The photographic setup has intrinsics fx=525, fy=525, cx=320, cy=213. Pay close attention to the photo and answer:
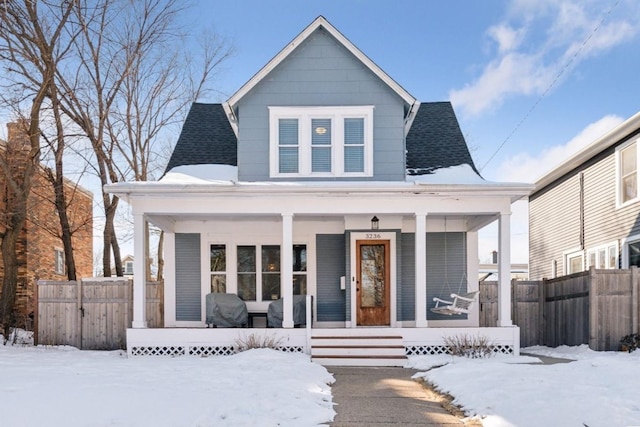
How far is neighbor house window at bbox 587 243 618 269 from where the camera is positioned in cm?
1411

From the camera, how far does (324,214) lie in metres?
10.6

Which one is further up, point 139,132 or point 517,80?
point 517,80

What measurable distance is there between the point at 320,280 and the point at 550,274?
33.8 ft

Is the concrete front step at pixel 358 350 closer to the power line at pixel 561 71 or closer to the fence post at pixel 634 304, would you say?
the fence post at pixel 634 304

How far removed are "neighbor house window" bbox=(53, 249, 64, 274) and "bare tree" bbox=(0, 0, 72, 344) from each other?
16.6ft

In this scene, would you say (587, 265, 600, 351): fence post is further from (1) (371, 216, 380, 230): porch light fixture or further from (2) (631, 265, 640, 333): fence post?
(1) (371, 216, 380, 230): porch light fixture

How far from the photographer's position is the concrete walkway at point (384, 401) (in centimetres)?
562

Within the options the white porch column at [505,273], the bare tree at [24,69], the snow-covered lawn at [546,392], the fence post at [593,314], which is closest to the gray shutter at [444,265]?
the white porch column at [505,273]

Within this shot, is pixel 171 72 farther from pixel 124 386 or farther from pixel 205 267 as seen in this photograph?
pixel 124 386

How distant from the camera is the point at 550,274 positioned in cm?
1864

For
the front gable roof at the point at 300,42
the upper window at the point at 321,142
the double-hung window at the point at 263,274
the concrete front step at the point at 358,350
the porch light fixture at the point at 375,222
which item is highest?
the front gable roof at the point at 300,42

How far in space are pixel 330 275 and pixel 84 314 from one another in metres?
5.49

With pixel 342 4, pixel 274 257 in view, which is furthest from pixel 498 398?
pixel 342 4

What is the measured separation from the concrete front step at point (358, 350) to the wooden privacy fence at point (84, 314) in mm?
4367
